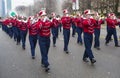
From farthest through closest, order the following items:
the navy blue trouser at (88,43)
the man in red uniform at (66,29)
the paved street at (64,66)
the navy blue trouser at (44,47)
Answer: the man in red uniform at (66,29) < the navy blue trouser at (88,43) < the navy blue trouser at (44,47) < the paved street at (64,66)

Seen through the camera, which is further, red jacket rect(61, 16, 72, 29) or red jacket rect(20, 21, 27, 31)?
red jacket rect(20, 21, 27, 31)

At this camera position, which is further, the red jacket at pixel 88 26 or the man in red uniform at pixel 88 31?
the red jacket at pixel 88 26

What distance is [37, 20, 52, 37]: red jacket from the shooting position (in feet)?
41.8

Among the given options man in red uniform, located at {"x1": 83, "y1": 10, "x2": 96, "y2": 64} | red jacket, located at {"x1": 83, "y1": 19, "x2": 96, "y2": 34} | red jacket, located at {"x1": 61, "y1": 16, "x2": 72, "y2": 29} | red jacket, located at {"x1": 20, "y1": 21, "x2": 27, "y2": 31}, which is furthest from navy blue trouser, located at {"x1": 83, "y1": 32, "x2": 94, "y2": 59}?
red jacket, located at {"x1": 20, "y1": 21, "x2": 27, "y2": 31}

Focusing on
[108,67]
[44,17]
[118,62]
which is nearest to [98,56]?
[118,62]

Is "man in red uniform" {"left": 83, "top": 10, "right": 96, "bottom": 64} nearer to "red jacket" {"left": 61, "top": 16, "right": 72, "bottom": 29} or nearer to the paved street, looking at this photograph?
the paved street

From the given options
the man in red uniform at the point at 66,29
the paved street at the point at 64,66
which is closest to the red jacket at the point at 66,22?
the man in red uniform at the point at 66,29

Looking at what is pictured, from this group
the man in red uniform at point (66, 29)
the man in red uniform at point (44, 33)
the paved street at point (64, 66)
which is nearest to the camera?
the paved street at point (64, 66)

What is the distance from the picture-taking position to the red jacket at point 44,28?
41.8ft

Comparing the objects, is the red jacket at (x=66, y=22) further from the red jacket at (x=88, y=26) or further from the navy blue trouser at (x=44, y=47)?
the navy blue trouser at (x=44, y=47)

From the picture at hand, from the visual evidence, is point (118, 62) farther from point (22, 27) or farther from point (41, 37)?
point (22, 27)

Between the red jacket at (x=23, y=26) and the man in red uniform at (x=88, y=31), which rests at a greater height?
the man in red uniform at (x=88, y=31)

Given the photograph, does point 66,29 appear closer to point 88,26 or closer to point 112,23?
point 112,23

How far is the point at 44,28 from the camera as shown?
12875 millimetres
